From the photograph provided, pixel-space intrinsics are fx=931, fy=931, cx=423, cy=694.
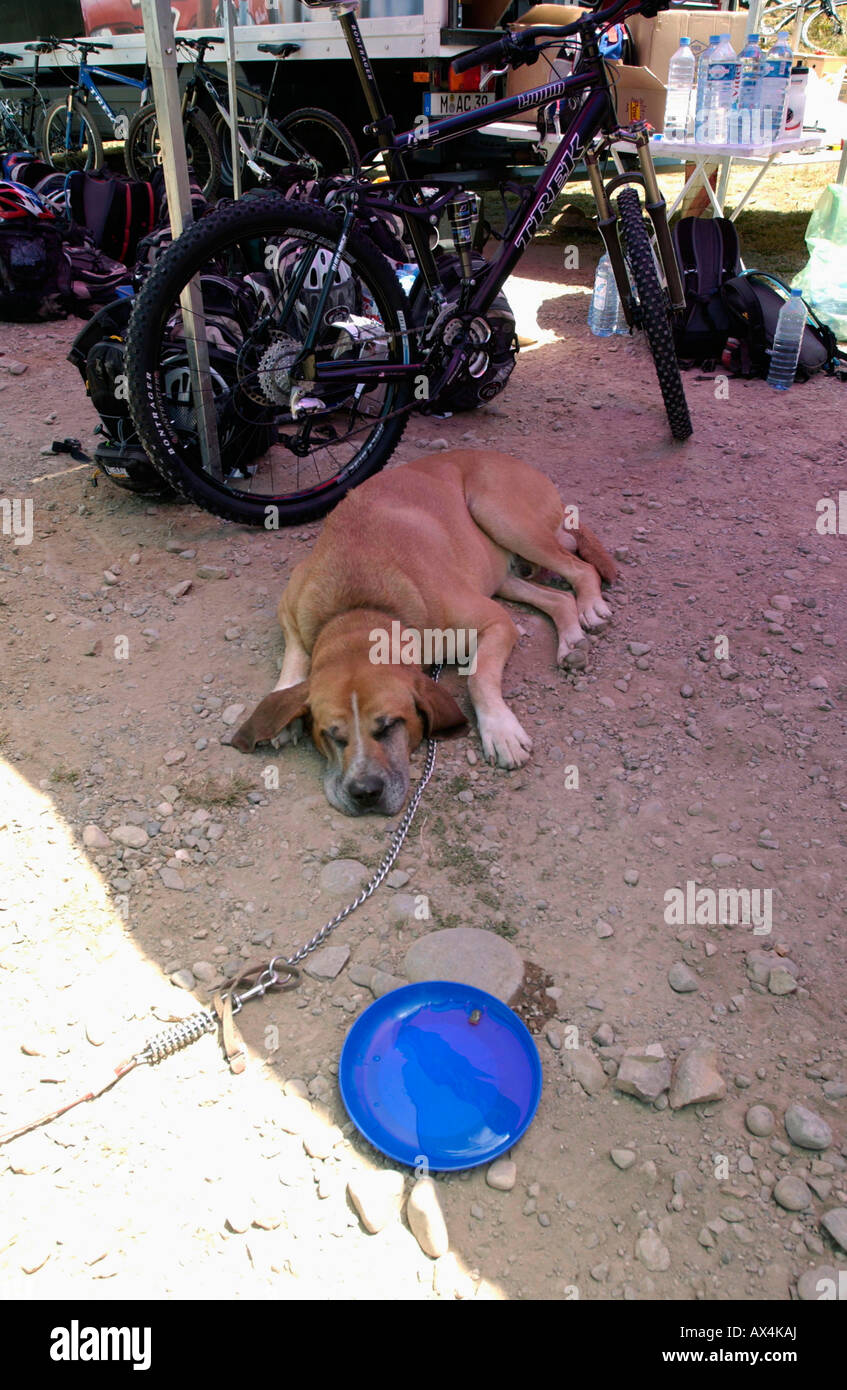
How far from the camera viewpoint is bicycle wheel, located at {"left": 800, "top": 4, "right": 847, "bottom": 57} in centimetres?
1536

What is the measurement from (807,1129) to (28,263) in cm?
841

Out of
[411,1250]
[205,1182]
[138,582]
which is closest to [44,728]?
[138,582]

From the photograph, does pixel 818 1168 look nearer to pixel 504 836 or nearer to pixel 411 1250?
pixel 411 1250

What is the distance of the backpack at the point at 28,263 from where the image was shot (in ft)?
25.6

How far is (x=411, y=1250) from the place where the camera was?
1989mm

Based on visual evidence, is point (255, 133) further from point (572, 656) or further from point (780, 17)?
point (780, 17)

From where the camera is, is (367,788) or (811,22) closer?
(367,788)

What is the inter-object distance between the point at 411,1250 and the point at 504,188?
5.23 m

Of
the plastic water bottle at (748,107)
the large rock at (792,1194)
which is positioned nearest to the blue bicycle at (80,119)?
the plastic water bottle at (748,107)

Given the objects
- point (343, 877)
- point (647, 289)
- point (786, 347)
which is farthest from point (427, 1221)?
point (786, 347)

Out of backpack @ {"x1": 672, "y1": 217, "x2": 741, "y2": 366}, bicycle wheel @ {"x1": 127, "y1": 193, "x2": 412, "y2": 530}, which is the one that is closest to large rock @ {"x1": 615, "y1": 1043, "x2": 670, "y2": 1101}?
bicycle wheel @ {"x1": 127, "y1": 193, "x2": 412, "y2": 530}

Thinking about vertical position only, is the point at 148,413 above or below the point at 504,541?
above

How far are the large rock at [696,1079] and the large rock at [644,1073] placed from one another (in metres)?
0.03

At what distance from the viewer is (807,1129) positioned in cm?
217
